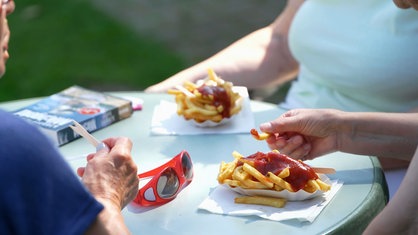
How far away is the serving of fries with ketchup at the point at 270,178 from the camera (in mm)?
1456

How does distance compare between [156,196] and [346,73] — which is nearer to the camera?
[156,196]

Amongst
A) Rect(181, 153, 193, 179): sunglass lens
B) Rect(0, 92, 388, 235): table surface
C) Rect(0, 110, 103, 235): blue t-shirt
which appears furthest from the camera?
Rect(181, 153, 193, 179): sunglass lens

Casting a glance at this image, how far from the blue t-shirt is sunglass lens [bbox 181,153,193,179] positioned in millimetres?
471

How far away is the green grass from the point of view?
4.33 metres

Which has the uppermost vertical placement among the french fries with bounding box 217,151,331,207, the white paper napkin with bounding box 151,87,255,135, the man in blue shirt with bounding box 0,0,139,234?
the man in blue shirt with bounding box 0,0,139,234

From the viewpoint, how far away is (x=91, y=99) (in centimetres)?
199

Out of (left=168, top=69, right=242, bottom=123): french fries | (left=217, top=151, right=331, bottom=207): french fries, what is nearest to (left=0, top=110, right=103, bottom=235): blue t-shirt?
(left=217, top=151, right=331, bottom=207): french fries

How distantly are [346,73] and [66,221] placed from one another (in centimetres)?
122

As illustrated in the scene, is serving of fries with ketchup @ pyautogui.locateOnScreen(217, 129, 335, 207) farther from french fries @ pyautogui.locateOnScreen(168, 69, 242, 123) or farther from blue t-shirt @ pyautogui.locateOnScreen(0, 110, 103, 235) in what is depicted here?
blue t-shirt @ pyautogui.locateOnScreen(0, 110, 103, 235)

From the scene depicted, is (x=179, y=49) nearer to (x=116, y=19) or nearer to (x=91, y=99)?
(x=116, y=19)

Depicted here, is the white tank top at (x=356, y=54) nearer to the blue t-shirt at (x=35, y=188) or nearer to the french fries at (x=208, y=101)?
the french fries at (x=208, y=101)

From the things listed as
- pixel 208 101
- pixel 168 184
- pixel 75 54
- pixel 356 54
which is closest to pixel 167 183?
pixel 168 184

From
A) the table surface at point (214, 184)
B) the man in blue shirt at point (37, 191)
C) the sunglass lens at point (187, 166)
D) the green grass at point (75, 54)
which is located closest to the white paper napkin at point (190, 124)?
the table surface at point (214, 184)

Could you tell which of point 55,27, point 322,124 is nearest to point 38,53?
point 55,27
